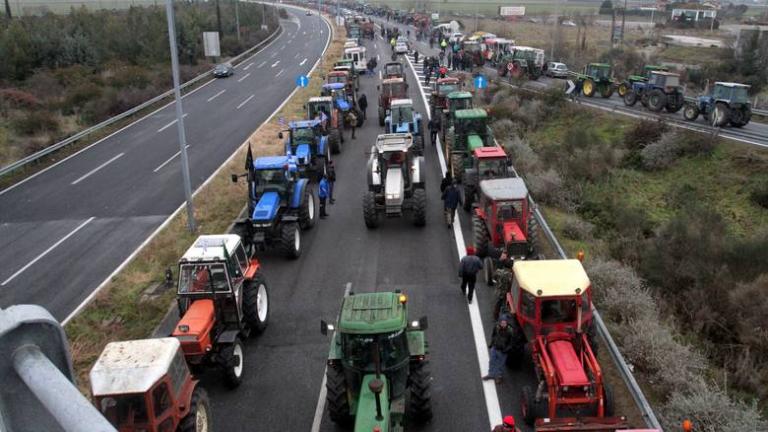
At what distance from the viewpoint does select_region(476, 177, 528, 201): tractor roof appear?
1511cm

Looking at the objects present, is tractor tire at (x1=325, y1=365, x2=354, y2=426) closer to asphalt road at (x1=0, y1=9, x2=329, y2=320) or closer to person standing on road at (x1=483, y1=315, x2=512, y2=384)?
person standing on road at (x1=483, y1=315, x2=512, y2=384)

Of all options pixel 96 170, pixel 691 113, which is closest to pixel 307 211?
pixel 96 170

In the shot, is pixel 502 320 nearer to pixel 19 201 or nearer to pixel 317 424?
pixel 317 424

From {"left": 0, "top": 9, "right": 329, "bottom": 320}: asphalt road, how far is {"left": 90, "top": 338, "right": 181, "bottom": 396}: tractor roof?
22.7 ft

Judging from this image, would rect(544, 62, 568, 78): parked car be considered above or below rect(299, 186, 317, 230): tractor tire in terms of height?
above

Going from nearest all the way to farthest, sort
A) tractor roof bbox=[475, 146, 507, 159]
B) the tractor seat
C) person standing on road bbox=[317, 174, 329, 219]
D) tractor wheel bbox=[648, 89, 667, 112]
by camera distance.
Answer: the tractor seat < tractor roof bbox=[475, 146, 507, 159] < person standing on road bbox=[317, 174, 329, 219] < tractor wheel bbox=[648, 89, 667, 112]

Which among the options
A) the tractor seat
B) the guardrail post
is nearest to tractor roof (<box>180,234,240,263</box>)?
the tractor seat

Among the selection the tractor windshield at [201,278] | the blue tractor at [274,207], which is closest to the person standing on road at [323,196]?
the blue tractor at [274,207]

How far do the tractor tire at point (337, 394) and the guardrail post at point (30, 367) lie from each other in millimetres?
7913

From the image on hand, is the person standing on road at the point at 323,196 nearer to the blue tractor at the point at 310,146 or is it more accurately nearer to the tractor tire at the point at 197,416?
the blue tractor at the point at 310,146

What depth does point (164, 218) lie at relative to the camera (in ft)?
67.5

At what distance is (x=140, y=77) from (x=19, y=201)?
22.1 meters

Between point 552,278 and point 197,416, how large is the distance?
6.30 metres

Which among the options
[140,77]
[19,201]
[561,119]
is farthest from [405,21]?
[19,201]
